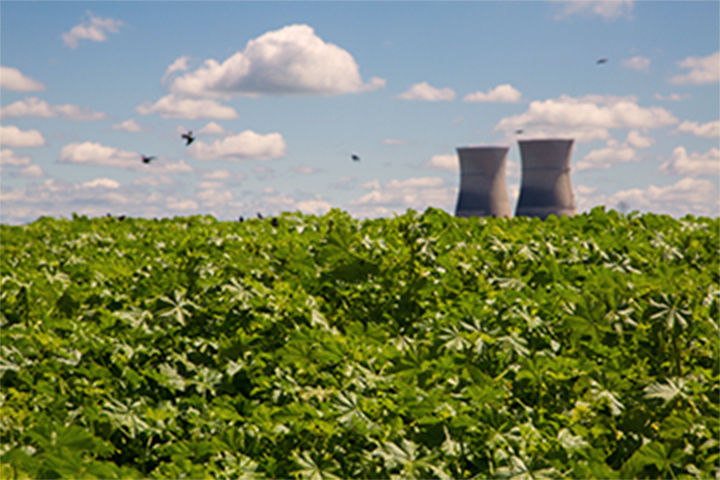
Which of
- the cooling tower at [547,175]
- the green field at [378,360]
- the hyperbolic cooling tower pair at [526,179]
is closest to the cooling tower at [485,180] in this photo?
the hyperbolic cooling tower pair at [526,179]

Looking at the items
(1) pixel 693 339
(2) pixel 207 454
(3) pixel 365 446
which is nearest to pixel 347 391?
(3) pixel 365 446

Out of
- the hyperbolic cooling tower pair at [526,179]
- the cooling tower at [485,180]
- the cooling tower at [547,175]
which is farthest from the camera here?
the cooling tower at [485,180]

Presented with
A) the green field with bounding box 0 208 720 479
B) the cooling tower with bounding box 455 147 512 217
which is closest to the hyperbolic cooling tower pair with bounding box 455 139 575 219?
the cooling tower with bounding box 455 147 512 217

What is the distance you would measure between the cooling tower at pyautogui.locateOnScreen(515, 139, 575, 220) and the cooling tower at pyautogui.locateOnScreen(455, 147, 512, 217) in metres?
A: 1.18

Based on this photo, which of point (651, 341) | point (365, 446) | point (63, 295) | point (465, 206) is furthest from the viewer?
point (465, 206)

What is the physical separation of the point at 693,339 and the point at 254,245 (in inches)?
119

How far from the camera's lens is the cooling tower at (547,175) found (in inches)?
1329

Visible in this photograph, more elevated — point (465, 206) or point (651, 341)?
point (465, 206)

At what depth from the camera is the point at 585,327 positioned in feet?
11.5

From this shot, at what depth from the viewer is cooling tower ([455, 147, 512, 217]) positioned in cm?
3466

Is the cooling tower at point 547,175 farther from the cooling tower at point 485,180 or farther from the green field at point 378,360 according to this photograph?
the green field at point 378,360

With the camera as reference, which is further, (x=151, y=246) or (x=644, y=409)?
(x=151, y=246)

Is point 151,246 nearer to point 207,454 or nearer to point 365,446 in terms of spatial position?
point 207,454

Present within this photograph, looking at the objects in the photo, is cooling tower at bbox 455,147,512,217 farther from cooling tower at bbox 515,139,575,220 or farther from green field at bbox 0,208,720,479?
green field at bbox 0,208,720,479
